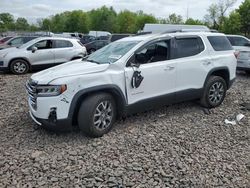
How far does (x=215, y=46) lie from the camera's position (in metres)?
6.63

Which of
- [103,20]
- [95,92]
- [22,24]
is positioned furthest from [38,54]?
[22,24]

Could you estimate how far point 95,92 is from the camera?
4.84 metres

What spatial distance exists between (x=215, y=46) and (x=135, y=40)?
2.06m

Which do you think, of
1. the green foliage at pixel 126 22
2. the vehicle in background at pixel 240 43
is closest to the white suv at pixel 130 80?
the vehicle in background at pixel 240 43

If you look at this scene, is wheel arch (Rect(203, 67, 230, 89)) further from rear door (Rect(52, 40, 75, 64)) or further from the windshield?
rear door (Rect(52, 40, 75, 64))

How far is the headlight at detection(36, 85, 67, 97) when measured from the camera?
448 cm

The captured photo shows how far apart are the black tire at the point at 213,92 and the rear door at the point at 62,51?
7496 mm

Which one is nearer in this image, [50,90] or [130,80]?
[50,90]

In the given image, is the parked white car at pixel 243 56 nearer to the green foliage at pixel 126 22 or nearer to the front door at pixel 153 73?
the front door at pixel 153 73

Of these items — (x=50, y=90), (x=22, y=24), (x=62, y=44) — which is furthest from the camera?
(x=22, y=24)

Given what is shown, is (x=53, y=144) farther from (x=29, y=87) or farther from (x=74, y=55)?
(x=74, y=55)

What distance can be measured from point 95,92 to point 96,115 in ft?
1.24

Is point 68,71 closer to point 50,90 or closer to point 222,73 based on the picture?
point 50,90

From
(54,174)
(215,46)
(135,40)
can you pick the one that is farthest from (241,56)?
(54,174)
